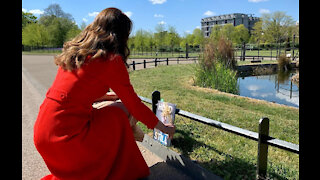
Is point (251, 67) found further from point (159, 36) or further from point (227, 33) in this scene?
point (159, 36)

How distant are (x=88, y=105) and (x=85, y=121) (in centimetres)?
14

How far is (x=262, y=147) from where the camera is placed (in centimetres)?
272

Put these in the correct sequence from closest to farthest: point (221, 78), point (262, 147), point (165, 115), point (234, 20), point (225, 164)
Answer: point (262, 147) → point (225, 164) → point (165, 115) → point (221, 78) → point (234, 20)

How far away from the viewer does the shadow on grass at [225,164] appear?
10.1 feet

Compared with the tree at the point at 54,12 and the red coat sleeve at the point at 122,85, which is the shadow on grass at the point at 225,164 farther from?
the tree at the point at 54,12

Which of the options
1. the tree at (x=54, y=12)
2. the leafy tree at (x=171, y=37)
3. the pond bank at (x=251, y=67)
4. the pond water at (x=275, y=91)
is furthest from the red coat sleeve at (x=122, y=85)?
the tree at (x=54, y=12)

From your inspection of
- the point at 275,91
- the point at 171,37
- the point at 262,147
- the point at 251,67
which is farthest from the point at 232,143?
the point at 171,37

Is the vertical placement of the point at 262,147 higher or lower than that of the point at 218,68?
lower

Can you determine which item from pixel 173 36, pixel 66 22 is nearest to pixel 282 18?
pixel 173 36

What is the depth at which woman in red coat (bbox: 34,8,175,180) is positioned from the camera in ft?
7.11

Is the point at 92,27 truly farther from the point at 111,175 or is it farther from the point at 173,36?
the point at 173,36

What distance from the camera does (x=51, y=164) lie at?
2359 mm
